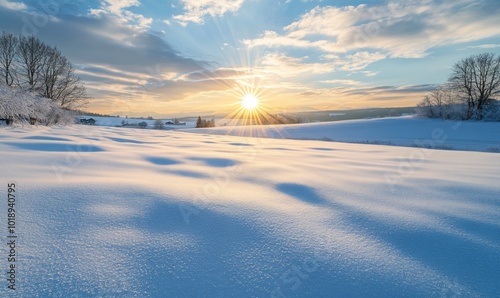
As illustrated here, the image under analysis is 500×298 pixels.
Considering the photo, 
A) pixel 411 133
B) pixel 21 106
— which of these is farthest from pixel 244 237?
pixel 411 133

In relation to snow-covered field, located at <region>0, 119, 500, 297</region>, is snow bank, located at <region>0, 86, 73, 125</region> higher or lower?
higher

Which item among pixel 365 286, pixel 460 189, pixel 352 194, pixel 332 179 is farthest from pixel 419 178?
pixel 365 286

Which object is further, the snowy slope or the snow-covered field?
the snowy slope

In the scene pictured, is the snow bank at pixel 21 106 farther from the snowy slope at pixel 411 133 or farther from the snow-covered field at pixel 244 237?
the snowy slope at pixel 411 133

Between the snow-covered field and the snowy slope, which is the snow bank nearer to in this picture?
the snow-covered field

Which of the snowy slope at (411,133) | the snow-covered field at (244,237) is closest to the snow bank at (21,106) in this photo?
the snow-covered field at (244,237)

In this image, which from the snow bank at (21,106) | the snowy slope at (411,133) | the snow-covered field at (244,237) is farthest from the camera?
the snowy slope at (411,133)

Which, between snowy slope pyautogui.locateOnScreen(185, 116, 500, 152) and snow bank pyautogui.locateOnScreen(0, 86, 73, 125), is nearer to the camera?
snow bank pyautogui.locateOnScreen(0, 86, 73, 125)

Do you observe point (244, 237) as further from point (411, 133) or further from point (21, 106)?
point (411, 133)

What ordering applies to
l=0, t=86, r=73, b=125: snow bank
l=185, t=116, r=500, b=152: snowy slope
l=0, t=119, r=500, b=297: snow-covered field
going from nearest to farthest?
l=0, t=119, r=500, b=297: snow-covered field < l=0, t=86, r=73, b=125: snow bank < l=185, t=116, r=500, b=152: snowy slope

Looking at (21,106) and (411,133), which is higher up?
(21,106)

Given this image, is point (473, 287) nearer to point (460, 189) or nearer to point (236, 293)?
point (236, 293)

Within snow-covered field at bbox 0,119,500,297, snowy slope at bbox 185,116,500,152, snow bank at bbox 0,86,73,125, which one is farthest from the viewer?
snowy slope at bbox 185,116,500,152

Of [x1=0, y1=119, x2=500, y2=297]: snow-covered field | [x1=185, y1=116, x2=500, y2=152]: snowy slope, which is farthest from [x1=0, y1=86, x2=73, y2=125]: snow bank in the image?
[x1=185, y1=116, x2=500, y2=152]: snowy slope
